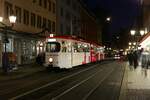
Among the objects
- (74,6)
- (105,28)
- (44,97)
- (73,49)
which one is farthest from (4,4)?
(105,28)

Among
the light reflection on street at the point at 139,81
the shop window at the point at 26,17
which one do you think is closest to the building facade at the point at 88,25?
the shop window at the point at 26,17

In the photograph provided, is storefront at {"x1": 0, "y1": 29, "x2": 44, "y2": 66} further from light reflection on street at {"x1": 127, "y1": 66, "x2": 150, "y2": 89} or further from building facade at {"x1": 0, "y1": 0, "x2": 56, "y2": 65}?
light reflection on street at {"x1": 127, "y1": 66, "x2": 150, "y2": 89}

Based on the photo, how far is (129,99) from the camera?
17.2 metres

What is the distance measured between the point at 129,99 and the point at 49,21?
5208 cm

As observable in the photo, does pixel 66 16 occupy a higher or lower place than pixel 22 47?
higher

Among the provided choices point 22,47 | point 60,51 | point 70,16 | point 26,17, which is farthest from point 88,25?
point 60,51

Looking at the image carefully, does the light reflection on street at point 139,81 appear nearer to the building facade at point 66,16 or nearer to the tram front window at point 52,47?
the tram front window at point 52,47

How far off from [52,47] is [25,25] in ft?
47.3

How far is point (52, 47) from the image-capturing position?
132ft

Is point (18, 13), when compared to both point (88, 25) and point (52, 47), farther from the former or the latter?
point (88, 25)

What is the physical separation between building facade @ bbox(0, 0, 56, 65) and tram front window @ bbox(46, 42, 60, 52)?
1709mm

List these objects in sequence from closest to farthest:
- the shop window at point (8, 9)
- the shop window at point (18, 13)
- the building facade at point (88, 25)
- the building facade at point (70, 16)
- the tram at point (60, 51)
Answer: the tram at point (60, 51) < the shop window at point (8, 9) < the shop window at point (18, 13) < the building facade at point (70, 16) < the building facade at point (88, 25)

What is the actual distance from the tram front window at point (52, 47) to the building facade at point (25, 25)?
5.61 ft

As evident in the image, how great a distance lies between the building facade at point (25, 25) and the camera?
152 ft
